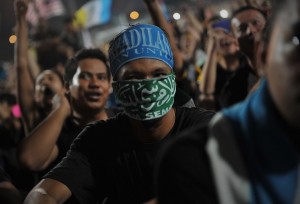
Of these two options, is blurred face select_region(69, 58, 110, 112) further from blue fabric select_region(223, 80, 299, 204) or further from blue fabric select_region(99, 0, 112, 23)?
blue fabric select_region(99, 0, 112, 23)

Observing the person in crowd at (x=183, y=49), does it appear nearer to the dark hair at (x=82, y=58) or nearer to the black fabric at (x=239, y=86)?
the black fabric at (x=239, y=86)

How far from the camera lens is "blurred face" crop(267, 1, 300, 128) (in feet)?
4.35

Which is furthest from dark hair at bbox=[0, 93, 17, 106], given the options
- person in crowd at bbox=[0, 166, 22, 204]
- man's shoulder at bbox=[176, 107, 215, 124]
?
man's shoulder at bbox=[176, 107, 215, 124]

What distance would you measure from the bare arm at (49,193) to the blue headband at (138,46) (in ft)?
2.02

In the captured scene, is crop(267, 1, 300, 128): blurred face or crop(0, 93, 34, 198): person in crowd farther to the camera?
crop(0, 93, 34, 198): person in crowd

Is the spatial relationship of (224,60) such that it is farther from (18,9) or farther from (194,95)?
(18,9)

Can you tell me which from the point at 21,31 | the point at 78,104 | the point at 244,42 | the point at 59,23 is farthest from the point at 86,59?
the point at 59,23

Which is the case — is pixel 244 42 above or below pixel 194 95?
above

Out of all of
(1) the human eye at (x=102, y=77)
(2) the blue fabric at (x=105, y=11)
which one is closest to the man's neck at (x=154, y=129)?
(1) the human eye at (x=102, y=77)

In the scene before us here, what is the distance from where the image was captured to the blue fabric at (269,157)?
4.43 ft

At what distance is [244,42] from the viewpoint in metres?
4.40

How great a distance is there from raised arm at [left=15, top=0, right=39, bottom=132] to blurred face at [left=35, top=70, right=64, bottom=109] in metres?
0.12

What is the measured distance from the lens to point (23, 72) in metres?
4.54

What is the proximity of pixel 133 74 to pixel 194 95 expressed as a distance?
304 centimetres
